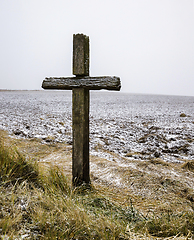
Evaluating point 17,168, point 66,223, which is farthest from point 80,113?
point 66,223

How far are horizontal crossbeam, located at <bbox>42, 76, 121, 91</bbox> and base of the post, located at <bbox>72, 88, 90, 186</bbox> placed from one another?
10 cm

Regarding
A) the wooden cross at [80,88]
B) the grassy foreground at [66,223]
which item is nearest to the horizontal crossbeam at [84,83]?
the wooden cross at [80,88]

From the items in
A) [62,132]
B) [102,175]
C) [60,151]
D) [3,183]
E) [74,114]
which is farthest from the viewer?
[62,132]

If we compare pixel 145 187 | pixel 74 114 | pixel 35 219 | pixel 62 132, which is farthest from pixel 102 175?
pixel 62 132

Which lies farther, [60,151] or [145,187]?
[60,151]

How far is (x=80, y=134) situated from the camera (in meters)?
2.77

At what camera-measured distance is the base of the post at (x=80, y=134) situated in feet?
8.92

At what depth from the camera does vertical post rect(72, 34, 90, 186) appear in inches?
105

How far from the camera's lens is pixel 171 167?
4180 mm

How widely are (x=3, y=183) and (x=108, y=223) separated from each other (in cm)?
128

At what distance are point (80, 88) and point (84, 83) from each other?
10 cm

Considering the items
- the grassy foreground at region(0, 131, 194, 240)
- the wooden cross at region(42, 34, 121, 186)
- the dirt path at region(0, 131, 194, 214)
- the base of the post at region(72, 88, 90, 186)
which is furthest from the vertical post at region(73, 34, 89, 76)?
the grassy foreground at region(0, 131, 194, 240)

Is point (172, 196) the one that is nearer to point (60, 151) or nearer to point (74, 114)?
point (74, 114)

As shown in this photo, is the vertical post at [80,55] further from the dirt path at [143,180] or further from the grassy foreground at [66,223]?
the grassy foreground at [66,223]
